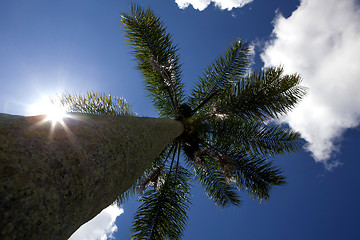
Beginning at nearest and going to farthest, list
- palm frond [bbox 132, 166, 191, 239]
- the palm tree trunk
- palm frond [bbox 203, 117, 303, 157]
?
the palm tree trunk
palm frond [bbox 132, 166, 191, 239]
palm frond [bbox 203, 117, 303, 157]

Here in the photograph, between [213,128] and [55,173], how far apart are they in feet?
18.5

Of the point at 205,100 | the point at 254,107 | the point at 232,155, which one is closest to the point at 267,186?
the point at 232,155

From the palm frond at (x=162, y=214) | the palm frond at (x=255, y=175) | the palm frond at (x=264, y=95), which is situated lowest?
the palm frond at (x=162, y=214)

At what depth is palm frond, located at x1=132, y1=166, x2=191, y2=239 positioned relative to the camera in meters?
4.74

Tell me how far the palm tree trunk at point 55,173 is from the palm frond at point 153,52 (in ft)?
13.9

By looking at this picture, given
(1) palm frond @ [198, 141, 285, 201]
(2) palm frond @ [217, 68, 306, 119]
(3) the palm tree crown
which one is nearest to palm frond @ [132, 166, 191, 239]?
(3) the palm tree crown

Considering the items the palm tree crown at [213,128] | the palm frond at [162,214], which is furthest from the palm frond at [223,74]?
the palm frond at [162,214]

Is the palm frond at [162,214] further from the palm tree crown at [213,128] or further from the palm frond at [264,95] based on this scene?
the palm frond at [264,95]

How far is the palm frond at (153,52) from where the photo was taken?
5484 mm

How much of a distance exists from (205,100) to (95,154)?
5.38m

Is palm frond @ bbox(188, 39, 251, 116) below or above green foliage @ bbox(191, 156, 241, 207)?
above

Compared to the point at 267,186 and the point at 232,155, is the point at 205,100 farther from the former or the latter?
the point at 267,186

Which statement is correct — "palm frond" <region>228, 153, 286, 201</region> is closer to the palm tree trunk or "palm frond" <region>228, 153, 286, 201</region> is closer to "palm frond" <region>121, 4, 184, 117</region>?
"palm frond" <region>121, 4, 184, 117</region>

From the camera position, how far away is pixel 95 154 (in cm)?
151
